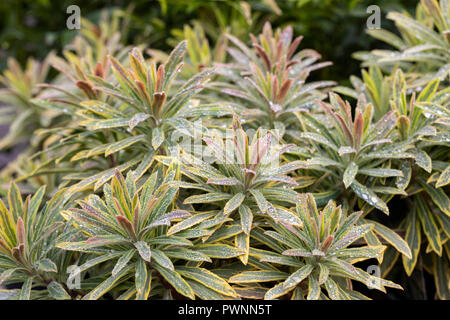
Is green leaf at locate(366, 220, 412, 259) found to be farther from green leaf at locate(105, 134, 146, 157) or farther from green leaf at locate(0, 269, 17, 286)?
green leaf at locate(0, 269, 17, 286)

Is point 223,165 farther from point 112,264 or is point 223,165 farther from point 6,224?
point 6,224

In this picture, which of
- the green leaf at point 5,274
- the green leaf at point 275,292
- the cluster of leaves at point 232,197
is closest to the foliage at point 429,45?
the cluster of leaves at point 232,197

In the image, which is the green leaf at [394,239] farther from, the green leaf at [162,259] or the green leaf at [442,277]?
the green leaf at [162,259]

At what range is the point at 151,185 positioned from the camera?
4.42 ft

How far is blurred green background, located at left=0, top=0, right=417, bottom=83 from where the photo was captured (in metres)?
2.65

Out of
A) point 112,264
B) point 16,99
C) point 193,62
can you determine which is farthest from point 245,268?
point 16,99

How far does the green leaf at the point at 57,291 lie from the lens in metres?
1.35

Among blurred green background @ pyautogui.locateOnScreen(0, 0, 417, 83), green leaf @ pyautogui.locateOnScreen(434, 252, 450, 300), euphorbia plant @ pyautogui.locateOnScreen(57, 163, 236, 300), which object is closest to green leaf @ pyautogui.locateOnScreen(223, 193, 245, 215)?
euphorbia plant @ pyautogui.locateOnScreen(57, 163, 236, 300)

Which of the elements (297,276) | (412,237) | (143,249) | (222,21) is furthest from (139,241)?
(222,21)

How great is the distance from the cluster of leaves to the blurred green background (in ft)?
3.04

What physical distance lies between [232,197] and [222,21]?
1.58m

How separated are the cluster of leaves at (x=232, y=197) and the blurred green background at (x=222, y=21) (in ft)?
3.04

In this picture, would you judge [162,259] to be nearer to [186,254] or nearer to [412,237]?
[186,254]

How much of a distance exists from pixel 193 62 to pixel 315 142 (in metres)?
0.83
